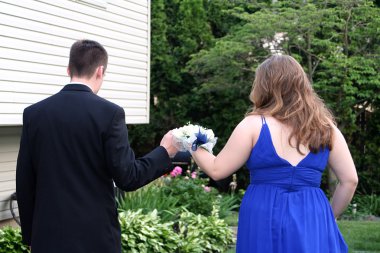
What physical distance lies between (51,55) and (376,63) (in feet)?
22.7

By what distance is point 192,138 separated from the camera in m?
3.78

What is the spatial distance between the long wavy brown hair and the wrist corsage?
1.33 ft

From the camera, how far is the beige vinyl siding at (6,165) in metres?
8.20

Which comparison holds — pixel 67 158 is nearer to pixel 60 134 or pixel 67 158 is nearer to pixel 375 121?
pixel 60 134

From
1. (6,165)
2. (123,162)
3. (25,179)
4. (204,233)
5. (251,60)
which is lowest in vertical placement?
(204,233)

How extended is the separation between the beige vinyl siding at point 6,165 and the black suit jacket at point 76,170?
5.04 m

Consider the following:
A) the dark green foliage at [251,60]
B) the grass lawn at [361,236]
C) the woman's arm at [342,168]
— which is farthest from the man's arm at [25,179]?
the dark green foliage at [251,60]

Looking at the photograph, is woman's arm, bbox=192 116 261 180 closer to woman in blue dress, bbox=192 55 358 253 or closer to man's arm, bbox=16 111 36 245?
woman in blue dress, bbox=192 55 358 253

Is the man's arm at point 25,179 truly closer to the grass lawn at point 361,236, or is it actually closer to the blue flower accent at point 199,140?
the blue flower accent at point 199,140

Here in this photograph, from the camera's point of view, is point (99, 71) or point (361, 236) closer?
point (99, 71)

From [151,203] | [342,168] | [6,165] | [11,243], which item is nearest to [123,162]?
[342,168]

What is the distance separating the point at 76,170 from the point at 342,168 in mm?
1483

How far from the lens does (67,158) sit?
324cm

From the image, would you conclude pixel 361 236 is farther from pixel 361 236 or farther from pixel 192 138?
pixel 192 138
